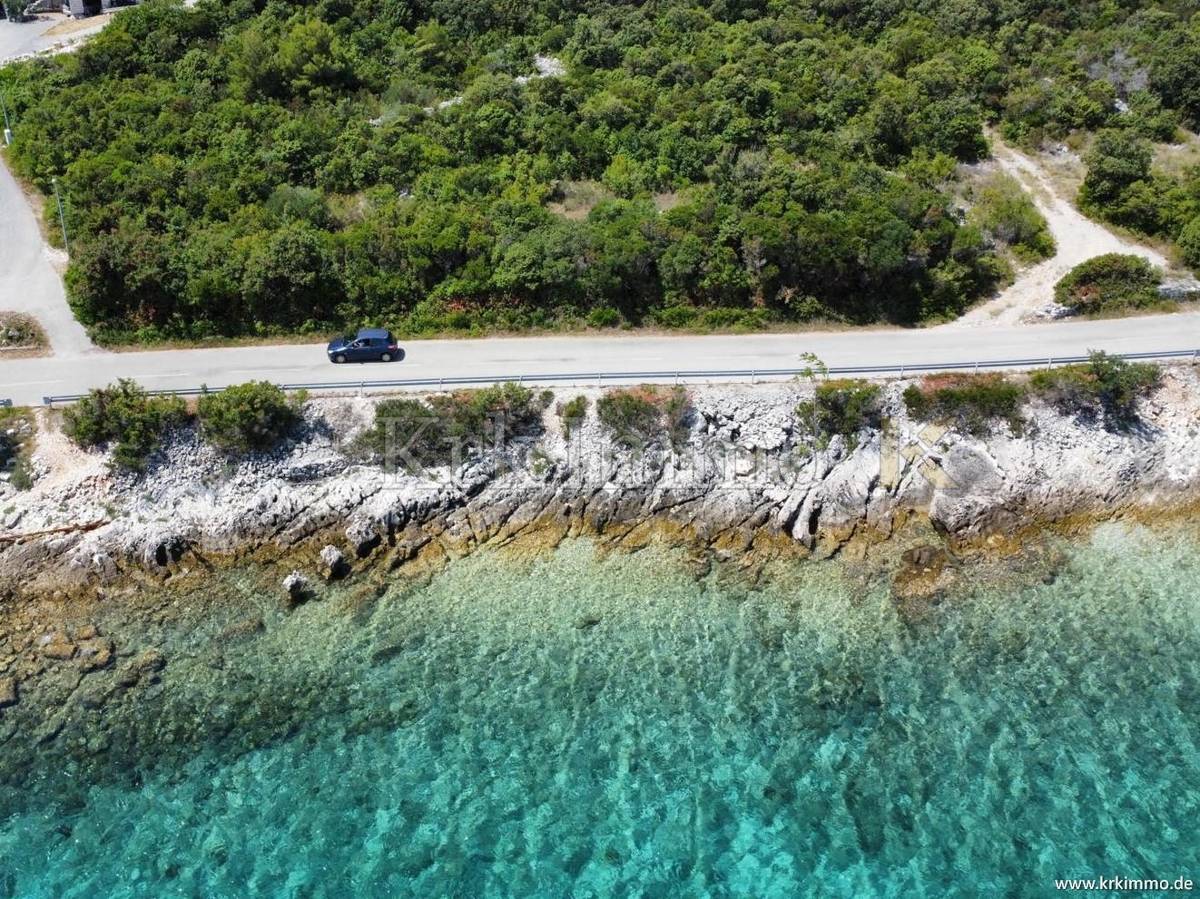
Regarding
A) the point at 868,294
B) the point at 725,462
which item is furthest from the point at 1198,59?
the point at 725,462

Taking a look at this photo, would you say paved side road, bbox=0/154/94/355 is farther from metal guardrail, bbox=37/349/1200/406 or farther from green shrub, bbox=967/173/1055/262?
green shrub, bbox=967/173/1055/262

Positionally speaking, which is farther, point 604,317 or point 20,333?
point 604,317

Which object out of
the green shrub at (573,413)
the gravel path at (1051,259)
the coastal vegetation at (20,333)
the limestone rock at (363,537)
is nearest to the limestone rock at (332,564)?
the limestone rock at (363,537)

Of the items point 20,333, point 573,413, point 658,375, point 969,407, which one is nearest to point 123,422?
point 20,333

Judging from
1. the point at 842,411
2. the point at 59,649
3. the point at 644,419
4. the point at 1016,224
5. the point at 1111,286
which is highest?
the point at 1016,224

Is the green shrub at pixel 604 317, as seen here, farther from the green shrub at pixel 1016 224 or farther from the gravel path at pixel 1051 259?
the green shrub at pixel 1016 224

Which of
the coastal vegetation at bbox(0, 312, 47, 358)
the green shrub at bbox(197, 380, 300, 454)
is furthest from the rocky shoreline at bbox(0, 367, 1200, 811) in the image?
the coastal vegetation at bbox(0, 312, 47, 358)

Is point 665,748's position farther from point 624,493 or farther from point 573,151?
point 573,151

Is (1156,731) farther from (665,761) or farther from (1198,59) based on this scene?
(1198,59)
